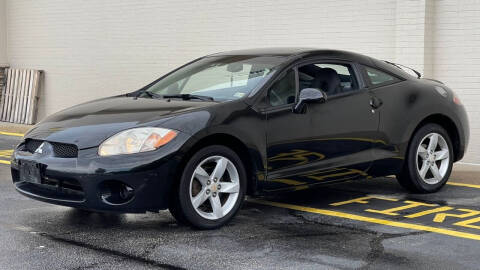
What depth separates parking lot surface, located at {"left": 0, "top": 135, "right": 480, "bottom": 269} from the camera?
201 inches

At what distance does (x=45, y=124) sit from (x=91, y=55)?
28.5 feet

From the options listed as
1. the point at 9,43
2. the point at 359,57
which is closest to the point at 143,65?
the point at 9,43

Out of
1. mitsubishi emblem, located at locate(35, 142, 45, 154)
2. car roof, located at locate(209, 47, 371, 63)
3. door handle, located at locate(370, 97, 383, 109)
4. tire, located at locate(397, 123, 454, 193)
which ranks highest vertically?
car roof, located at locate(209, 47, 371, 63)

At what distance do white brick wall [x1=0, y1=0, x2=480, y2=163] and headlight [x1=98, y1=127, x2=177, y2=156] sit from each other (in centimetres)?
561

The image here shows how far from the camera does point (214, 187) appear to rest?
5973mm

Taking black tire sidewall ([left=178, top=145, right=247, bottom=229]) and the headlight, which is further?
black tire sidewall ([left=178, top=145, right=247, bottom=229])

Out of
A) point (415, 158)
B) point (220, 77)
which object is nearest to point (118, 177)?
point (220, 77)

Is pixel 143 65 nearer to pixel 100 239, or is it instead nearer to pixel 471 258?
pixel 100 239

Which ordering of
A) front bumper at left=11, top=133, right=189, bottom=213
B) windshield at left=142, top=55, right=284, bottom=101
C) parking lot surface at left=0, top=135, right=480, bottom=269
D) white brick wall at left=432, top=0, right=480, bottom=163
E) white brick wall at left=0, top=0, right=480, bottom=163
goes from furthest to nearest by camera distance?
A: white brick wall at left=0, top=0, right=480, bottom=163 < white brick wall at left=432, top=0, right=480, bottom=163 < windshield at left=142, top=55, right=284, bottom=101 < front bumper at left=11, top=133, right=189, bottom=213 < parking lot surface at left=0, top=135, right=480, bottom=269

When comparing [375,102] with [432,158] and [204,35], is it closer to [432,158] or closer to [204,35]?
[432,158]

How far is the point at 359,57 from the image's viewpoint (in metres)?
7.23

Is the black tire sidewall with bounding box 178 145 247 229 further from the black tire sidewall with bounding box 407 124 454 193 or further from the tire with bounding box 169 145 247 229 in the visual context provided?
the black tire sidewall with bounding box 407 124 454 193

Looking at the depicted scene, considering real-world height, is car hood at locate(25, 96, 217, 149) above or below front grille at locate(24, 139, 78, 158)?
above

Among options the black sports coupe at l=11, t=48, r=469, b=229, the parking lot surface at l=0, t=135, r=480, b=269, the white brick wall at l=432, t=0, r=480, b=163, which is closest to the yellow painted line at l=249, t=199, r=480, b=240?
the parking lot surface at l=0, t=135, r=480, b=269
